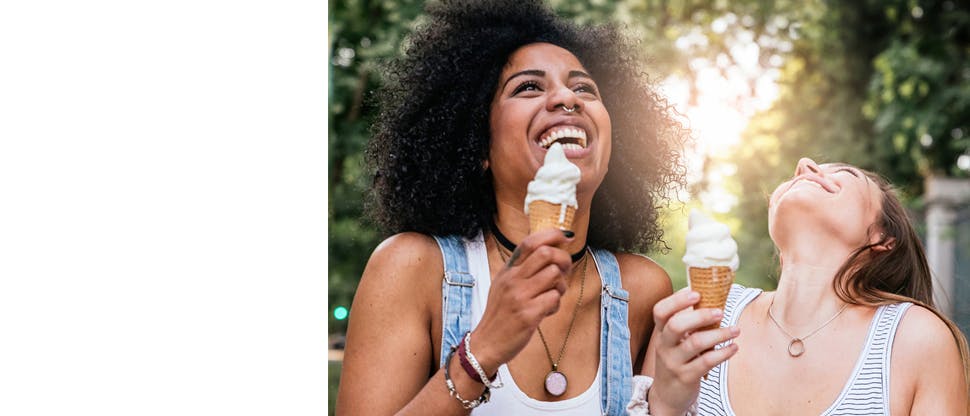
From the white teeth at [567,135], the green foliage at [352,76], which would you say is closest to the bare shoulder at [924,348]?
the white teeth at [567,135]

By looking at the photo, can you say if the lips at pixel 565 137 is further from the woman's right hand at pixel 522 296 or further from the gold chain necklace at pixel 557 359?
the woman's right hand at pixel 522 296

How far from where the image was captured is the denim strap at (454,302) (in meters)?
1.57

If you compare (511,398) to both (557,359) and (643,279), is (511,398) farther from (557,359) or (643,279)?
(643,279)

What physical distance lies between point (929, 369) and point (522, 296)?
815mm

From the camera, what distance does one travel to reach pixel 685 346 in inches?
52.6

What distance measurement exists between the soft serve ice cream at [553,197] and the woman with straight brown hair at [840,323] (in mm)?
379

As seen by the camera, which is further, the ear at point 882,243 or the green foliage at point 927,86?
the green foliage at point 927,86

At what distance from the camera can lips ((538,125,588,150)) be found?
62.6 inches

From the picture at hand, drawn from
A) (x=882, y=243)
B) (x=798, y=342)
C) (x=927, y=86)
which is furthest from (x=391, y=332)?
(x=927, y=86)

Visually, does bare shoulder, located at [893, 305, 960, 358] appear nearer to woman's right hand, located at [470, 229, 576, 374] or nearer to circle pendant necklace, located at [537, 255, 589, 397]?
circle pendant necklace, located at [537, 255, 589, 397]

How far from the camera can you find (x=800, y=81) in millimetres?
5797

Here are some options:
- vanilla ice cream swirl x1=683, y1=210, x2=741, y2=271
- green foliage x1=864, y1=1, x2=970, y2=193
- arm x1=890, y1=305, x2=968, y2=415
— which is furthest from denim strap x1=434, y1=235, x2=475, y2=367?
green foliage x1=864, y1=1, x2=970, y2=193

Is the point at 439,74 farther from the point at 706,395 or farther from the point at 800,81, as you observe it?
the point at 800,81
